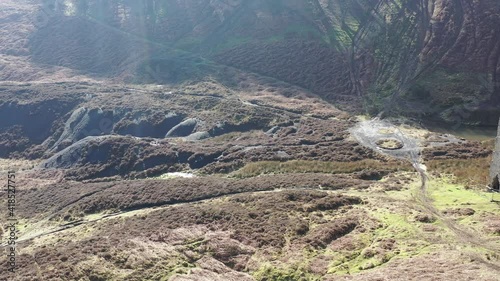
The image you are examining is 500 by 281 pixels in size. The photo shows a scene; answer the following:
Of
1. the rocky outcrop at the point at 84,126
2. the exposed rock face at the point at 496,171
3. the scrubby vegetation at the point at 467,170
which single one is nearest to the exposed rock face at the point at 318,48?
the rocky outcrop at the point at 84,126

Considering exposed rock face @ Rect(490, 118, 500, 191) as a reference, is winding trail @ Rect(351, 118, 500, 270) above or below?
below

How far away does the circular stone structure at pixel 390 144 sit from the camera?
207 feet

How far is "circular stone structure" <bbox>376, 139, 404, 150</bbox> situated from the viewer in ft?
207

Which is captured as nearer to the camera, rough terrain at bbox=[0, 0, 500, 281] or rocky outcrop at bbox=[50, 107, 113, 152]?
rough terrain at bbox=[0, 0, 500, 281]

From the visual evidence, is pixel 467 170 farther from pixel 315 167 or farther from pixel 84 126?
pixel 84 126

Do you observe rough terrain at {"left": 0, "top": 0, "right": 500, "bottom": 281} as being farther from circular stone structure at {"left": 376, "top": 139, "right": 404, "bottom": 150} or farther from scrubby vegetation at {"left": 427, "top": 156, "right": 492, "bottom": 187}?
circular stone structure at {"left": 376, "top": 139, "right": 404, "bottom": 150}

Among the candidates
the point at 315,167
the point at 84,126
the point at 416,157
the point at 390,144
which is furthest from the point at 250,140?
the point at 84,126

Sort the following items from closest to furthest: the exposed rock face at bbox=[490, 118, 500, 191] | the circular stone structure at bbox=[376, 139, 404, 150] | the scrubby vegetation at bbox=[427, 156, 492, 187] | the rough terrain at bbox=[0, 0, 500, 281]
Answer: the rough terrain at bbox=[0, 0, 500, 281] < the exposed rock face at bbox=[490, 118, 500, 191] < the scrubby vegetation at bbox=[427, 156, 492, 187] < the circular stone structure at bbox=[376, 139, 404, 150]

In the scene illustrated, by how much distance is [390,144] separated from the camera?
64.0 metres

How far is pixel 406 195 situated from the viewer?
44.7m

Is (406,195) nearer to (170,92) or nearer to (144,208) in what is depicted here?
(144,208)

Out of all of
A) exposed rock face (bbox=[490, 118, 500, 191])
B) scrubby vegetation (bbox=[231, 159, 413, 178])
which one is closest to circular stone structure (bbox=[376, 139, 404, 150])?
scrubby vegetation (bbox=[231, 159, 413, 178])

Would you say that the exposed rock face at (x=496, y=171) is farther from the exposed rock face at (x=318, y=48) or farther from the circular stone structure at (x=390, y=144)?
the exposed rock face at (x=318, y=48)

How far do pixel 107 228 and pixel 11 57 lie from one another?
351 feet
